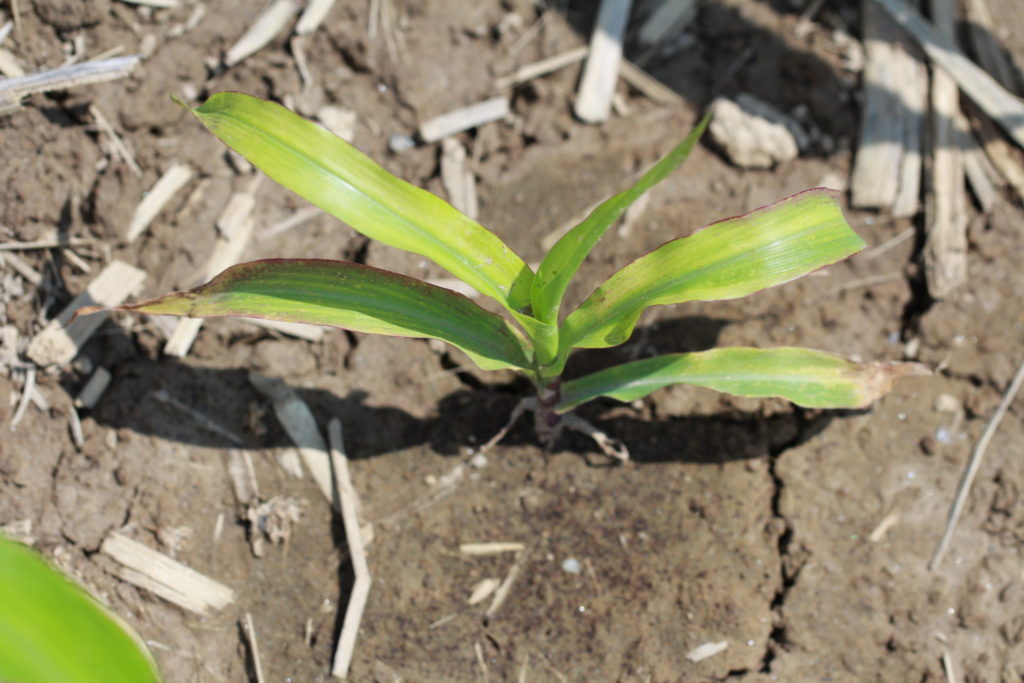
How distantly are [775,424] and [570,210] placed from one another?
0.87 meters

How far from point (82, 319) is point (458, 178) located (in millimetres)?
1128

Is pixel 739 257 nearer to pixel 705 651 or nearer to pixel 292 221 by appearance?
pixel 705 651

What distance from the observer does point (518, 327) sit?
178 cm

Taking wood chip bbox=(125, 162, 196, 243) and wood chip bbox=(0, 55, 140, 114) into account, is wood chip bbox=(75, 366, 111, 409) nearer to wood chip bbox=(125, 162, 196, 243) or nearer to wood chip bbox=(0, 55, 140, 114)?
wood chip bbox=(125, 162, 196, 243)

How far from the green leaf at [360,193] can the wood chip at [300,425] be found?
732 mm

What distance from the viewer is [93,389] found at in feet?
6.68

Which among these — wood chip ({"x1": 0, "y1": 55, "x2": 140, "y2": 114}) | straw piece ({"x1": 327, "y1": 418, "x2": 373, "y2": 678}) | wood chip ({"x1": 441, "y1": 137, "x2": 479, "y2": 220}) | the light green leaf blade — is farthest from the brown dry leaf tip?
wood chip ({"x1": 0, "y1": 55, "x2": 140, "y2": 114})

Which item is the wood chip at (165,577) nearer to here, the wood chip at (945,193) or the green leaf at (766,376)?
the green leaf at (766,376)

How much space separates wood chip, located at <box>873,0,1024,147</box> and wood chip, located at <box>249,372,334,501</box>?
89.1 inches

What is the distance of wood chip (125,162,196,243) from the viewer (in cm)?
220

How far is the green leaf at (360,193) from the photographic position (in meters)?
1.51

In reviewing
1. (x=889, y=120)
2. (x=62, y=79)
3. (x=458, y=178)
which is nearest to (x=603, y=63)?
(x=458, y=178)

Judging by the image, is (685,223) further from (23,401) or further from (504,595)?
(23,401)

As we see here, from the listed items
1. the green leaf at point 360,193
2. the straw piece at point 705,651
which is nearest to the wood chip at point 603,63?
→ the green leaf at point 360,193
